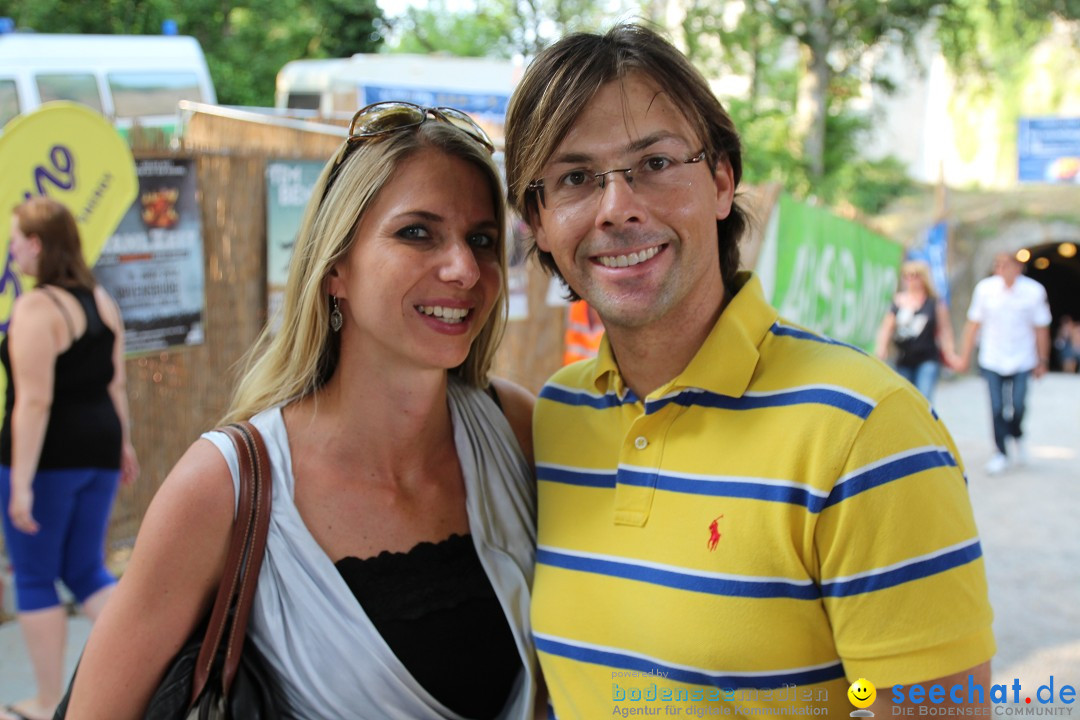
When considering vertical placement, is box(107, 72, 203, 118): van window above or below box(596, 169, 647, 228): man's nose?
above

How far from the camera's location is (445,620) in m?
1.89

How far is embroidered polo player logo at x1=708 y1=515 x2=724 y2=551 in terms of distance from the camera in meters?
1.60

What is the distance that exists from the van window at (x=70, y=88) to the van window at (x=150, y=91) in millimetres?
220

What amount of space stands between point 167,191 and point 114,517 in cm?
186

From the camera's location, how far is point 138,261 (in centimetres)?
493

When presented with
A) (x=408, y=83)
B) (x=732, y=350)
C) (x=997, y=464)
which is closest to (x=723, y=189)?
(x=732, y=350)

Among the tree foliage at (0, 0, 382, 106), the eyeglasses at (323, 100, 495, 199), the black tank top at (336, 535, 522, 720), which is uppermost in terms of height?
the tree foliage at (0, 0, 382, 106)

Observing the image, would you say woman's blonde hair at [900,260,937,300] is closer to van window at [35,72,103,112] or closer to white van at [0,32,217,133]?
white van at [0,32,217,133]

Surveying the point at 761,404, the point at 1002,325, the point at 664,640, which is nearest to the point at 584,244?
the point at 761,404

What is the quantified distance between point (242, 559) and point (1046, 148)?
17.9 meters

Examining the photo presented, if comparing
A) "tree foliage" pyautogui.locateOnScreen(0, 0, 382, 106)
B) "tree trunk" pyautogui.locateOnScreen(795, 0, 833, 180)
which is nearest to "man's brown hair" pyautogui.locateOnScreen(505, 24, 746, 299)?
"tree trunk" pyautogui.locateOnScreen(795, 0, 833, 180)

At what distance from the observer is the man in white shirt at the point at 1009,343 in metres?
8.20

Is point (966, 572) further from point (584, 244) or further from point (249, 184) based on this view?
point (249, 184)

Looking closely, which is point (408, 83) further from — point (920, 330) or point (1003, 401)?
point (1003, 401)
